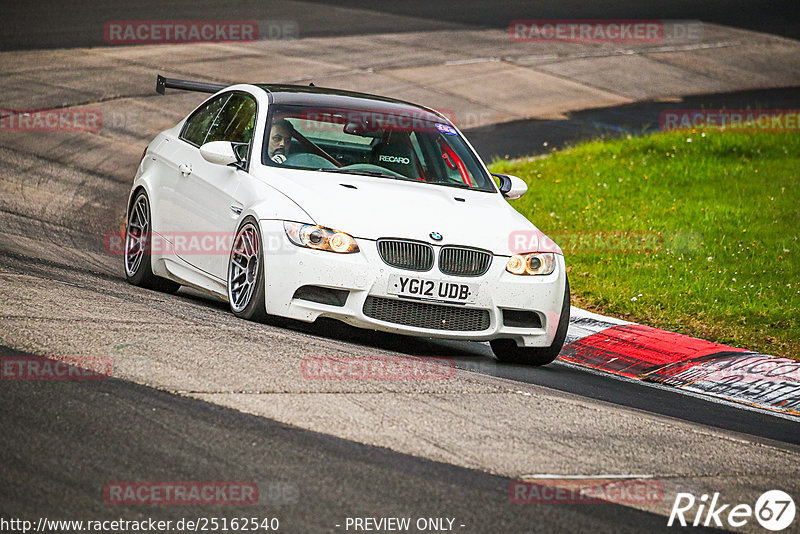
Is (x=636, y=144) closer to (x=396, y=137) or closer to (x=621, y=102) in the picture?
(x=621, y=102)

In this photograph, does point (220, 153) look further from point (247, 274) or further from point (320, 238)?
point (320, 238)

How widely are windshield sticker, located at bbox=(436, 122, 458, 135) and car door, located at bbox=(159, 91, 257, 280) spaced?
4.69 feet

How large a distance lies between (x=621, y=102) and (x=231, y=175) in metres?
16.0

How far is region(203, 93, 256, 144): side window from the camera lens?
909 centimetres

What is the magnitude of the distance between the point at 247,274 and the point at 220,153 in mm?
1004

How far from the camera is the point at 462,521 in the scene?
185 inches

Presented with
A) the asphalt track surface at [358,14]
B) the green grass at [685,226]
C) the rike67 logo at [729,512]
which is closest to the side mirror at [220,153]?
the green grass at [685,226]

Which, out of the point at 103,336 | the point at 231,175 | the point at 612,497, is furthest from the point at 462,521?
the point at 231,175

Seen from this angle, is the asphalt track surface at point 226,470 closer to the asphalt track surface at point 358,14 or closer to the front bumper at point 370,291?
the front bumper at point 370,291

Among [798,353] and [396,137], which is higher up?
[396,137]

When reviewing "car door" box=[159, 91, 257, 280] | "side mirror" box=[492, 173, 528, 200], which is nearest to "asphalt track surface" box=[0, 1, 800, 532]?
"car door" box=[159, 91, 257, 280]

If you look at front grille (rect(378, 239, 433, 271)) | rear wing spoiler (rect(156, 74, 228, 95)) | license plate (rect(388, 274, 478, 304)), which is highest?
rear wing spoiler (rect(156, 74, 228, 95))

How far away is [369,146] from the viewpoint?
903 cm

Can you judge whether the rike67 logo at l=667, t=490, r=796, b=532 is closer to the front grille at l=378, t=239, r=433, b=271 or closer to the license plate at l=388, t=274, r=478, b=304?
the license plate at l=388, t=274, r=478, b=304
